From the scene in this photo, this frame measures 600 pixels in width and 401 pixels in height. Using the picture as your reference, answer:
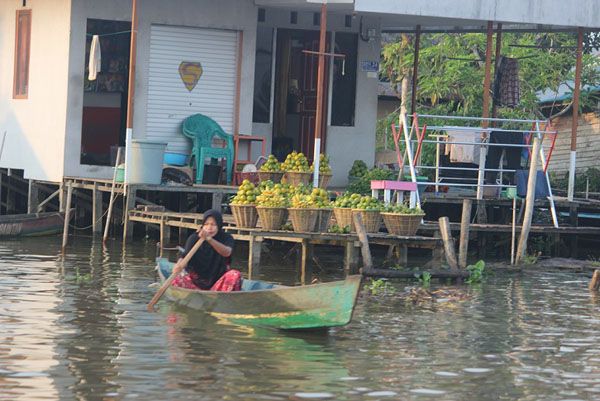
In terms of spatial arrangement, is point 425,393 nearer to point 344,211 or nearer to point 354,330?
point 354,330

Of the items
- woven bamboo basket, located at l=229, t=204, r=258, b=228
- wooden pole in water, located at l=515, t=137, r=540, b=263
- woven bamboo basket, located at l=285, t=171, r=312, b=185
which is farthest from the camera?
woven bamboo basket, located at l=285, t=171, r=312, b=185

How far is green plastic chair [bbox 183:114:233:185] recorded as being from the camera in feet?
65.0

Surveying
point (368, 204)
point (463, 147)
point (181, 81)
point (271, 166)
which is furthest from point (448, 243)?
point (181, 81)

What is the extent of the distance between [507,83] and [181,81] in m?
6.38

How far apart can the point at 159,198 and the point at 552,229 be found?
7.67 meters

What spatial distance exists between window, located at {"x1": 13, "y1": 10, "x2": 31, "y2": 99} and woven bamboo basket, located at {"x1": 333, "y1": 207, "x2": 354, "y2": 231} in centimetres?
860

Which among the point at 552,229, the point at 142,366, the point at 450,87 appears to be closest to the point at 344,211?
the point at 552,229

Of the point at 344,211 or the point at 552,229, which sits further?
the point at 552,229

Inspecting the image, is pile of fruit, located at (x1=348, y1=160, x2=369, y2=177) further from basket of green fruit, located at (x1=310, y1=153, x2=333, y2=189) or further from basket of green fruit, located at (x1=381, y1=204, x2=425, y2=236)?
basket of green fruit, located at (x1=381, y1=204, x2=425, y2=236)

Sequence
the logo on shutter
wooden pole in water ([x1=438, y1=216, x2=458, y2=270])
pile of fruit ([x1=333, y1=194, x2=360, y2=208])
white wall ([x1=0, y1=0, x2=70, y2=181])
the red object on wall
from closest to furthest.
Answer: wooden pole in water ([x1=438, y1=216, x2=458, y2=270]), pile of fruit ([x1=333, y1=194, x2=360, y2=208]), white wall ([x1=0, y1=0, x2=70, y2=181]), the logo on shutter, the red object on wall

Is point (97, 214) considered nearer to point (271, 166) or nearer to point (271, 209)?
point (271, 166)

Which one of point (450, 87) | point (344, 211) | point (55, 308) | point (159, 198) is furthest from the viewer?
point (450, 87)

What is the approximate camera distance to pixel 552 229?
18906mm

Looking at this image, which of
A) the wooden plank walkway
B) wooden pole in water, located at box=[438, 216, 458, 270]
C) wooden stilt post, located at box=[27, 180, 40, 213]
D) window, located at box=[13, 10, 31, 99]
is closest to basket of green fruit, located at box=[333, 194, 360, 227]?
the wooden plank walkway
